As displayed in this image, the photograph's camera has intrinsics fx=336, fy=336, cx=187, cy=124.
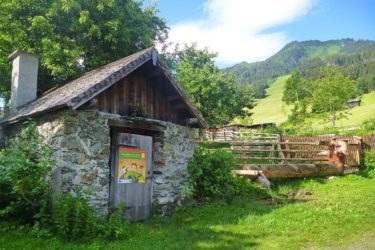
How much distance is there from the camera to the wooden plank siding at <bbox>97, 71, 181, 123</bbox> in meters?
8.06

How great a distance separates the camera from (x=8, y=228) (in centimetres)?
652

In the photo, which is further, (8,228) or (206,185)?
(206,185)

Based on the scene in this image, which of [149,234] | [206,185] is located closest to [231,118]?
[206,185]

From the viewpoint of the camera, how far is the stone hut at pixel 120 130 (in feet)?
23.4

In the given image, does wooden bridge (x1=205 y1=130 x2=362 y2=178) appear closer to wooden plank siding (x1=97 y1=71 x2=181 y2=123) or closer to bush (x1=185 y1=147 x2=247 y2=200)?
bush (x1=185 y1=147 x2=247 y2=200)

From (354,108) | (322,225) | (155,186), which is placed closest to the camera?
(322,225)

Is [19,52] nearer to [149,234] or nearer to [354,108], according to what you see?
[149,234]

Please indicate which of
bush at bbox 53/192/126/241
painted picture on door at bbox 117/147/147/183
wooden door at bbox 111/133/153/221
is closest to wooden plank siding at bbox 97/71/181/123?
wooden door at bbox 111/133/153/221

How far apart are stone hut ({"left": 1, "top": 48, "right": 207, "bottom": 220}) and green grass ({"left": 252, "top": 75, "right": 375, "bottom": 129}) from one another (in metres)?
32.3

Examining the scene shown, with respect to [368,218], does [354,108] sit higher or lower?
higher

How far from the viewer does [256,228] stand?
7367mm

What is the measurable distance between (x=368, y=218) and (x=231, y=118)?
30677 mm

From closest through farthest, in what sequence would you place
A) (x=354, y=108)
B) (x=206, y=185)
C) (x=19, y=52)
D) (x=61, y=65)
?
(x=206, y=185) < (x=19, y=52) < (x=61, y=65) < (x=354, y=108)

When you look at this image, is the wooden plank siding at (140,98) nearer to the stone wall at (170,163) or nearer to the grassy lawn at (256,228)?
the stone wall at (170,163)
